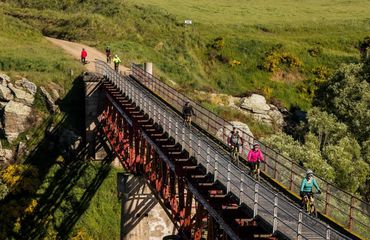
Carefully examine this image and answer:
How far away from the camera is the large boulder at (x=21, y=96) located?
159ft

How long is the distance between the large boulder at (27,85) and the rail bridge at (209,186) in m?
11.6

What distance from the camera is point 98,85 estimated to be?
48.6 m

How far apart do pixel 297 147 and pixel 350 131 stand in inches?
420

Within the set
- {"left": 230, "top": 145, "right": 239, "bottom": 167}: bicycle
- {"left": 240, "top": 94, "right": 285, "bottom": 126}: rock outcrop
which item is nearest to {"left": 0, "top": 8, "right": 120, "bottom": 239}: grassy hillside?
{"left": 240, "top": 94, "right": 285, "bottom": 126}: rock outcrop

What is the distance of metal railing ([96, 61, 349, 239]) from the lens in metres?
14.9

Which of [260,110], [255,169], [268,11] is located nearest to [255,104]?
[260,110]

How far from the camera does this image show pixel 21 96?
4866 centimetres

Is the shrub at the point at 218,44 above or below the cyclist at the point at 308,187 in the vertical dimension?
below

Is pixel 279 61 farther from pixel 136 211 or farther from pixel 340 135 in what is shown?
pixel 136 211

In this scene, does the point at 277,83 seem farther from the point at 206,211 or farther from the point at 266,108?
the point at 206,211

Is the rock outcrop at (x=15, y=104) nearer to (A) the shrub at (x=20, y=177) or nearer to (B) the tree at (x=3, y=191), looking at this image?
(A) the shrub at (x=20, y=177)

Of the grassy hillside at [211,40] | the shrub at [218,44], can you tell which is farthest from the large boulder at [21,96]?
the shrub at [218,44]

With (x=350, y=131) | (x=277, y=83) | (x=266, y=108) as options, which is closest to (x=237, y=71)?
(x=277, y=83)

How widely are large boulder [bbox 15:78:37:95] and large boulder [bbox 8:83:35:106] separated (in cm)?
38
